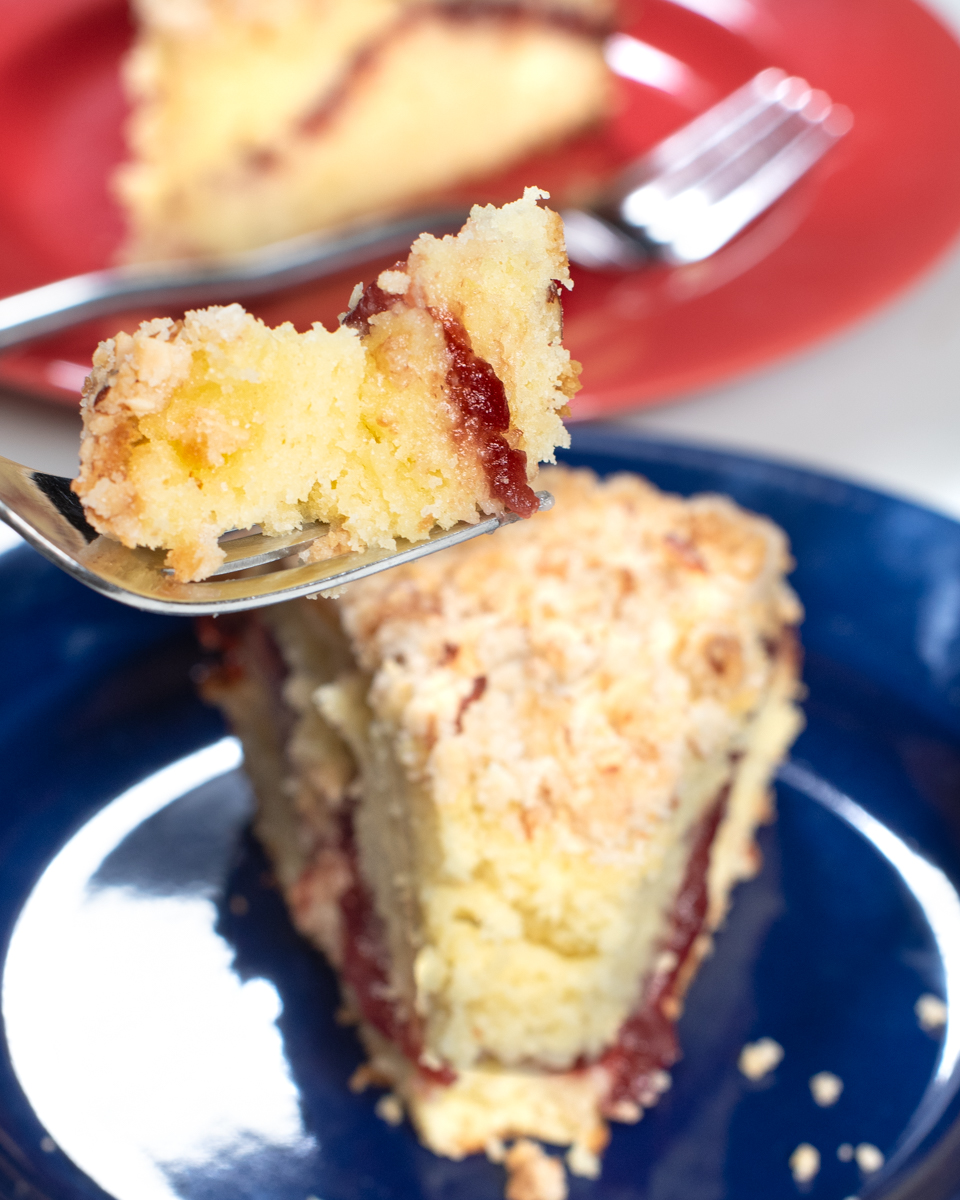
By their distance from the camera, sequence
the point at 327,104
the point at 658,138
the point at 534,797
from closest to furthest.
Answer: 1. the point at 534,797
2. the point at 327,104
3. the point at 658,138

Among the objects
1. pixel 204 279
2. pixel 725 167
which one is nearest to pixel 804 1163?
pixel 204 279

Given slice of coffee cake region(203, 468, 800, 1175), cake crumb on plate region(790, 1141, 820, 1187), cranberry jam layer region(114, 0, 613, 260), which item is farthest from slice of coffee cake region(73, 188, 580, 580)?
cranberry jam layer region(114, 0, 613, 260)

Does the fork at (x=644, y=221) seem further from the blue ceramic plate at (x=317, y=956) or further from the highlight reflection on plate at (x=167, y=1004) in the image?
the highlight reflection on plate at (x=167, y=1004)

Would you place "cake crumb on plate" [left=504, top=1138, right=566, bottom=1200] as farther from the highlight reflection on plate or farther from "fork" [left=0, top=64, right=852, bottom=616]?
"fork" [left=0, top=64, right=852, bottom=616]

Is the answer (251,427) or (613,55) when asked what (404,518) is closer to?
(251,427)

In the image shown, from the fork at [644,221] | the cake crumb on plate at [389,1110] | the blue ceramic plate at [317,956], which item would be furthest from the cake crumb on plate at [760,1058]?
the fork at [644,221]

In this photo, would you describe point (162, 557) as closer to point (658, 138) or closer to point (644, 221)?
point (644, 221)
